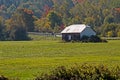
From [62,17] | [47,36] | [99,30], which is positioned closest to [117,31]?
[99,30]

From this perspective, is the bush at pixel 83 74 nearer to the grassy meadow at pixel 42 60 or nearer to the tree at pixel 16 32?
the grassy meadow at pixel 42 60

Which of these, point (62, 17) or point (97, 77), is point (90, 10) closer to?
point (62, 17)

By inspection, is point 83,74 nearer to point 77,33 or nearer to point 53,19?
point 77,33

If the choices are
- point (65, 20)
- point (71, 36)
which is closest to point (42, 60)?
point (71, 36)

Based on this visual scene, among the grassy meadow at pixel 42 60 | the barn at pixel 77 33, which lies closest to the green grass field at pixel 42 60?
the grassy meadow at pixel 42 60

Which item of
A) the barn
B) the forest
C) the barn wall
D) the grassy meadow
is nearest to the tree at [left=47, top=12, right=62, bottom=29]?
the forest

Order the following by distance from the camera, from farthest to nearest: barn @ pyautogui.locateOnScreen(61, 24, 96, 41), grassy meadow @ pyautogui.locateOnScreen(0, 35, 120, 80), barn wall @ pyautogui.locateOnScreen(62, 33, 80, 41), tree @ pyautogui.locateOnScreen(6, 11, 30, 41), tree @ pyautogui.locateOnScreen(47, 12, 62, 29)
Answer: tree @ pyautogui.locateOnScreen(47, 12, 62, 29) → tree @ pyautogui.locateOnScreen(6, 11, 30, 41) → barn @ pyautogui.locateOnScreen(61, 24, 96, 41) → barn wall @ pyautogui.locateOnScreen(62, 33, 80, 41) → grassy meadow @ pyautogui.locateOnScreen(0, 35, 120, 80)

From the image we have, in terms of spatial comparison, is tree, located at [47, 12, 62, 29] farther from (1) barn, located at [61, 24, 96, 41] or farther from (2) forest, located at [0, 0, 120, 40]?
(1) barn, located at [61, 24, 96, 41]

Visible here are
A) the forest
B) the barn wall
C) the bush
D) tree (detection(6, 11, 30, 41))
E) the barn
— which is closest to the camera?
the bush

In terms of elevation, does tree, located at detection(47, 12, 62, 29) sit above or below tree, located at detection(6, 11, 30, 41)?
above

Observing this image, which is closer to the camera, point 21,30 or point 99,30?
point 21,30

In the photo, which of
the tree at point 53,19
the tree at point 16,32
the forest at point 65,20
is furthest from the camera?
the tree at point 53,19

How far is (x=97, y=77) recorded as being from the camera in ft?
71.2

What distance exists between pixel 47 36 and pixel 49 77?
10821 cm
